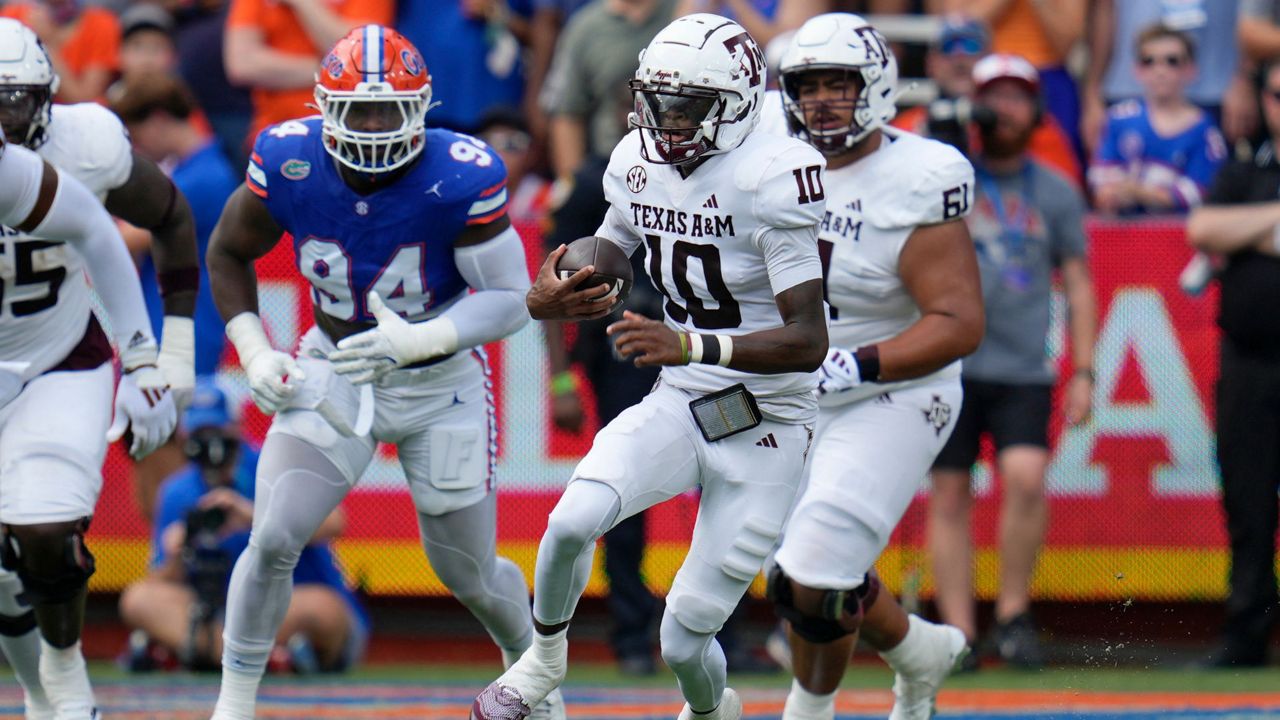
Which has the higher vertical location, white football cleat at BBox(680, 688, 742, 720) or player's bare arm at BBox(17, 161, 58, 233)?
player's bare arm at BBox(17, 161, 58, 233)

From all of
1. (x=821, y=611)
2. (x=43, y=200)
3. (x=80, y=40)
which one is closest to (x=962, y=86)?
(x=821, y=611)

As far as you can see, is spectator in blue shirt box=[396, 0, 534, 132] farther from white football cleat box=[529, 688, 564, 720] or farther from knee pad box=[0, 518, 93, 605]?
white football cleat box=[529, 688, 564, 720]

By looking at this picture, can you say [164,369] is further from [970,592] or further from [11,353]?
[970,592]

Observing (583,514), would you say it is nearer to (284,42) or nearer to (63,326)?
(63,326)

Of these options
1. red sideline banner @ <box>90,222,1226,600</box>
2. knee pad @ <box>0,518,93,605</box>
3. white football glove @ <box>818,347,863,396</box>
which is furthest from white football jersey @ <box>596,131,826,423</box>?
red sideline banner @ <box>90,222,1226,600</box>

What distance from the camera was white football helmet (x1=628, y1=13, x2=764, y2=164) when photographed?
201 inches

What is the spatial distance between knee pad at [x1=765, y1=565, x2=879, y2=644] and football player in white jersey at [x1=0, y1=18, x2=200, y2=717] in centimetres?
193

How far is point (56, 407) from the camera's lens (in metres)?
5.69

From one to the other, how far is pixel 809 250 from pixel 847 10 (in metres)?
4.47

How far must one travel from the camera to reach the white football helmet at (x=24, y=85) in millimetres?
5621

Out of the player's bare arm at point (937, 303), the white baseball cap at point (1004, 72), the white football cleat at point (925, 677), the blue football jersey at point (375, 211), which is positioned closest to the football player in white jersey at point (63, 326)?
the blue football jersey at point (375, 211)

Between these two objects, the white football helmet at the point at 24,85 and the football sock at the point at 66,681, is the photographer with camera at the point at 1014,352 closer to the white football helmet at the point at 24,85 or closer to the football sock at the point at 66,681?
the football sock at the point at 66,681

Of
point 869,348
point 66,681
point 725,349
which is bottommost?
point 66,681

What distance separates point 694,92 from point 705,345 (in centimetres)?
66
